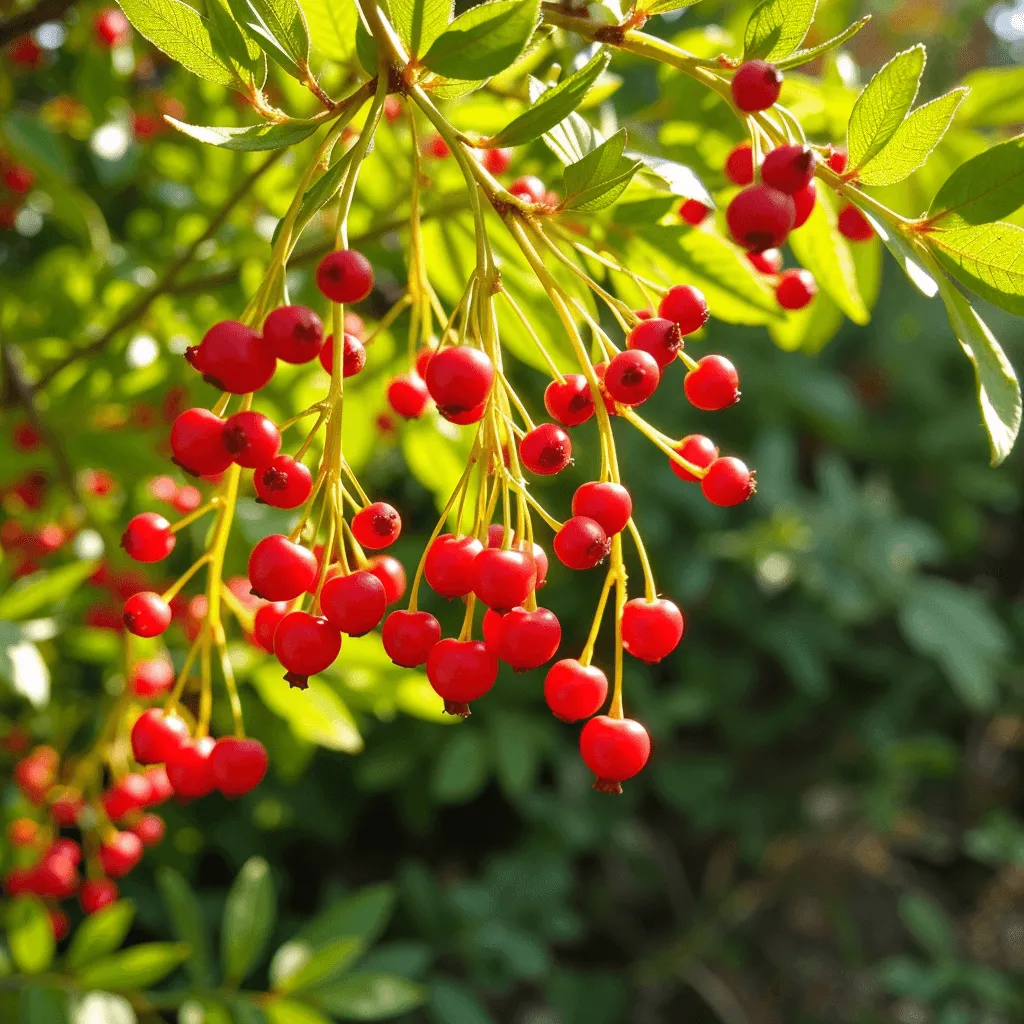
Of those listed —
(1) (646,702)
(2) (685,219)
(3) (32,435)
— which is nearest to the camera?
(2) (685,219)

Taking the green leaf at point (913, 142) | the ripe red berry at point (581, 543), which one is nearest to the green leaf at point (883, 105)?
the green leaf at point (913, 142)

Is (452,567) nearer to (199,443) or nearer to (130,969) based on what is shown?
(199,443)

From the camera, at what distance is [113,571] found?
4.76 feet

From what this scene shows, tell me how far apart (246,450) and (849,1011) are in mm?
2978

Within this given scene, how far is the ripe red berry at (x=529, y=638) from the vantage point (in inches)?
26.4

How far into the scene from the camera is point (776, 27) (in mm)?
Answer: 702

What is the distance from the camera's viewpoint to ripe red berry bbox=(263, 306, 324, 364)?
613 millimetres

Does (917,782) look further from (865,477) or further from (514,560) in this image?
(514,560)

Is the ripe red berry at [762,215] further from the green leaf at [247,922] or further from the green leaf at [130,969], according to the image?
the green leaf at [247,922]

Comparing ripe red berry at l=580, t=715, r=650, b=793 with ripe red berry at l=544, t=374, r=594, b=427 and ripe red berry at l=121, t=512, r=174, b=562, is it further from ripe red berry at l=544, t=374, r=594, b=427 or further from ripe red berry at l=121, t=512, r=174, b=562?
ripe red berry at l=121, t=512, r=174, b=562

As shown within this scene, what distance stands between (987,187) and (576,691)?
1.45 feet

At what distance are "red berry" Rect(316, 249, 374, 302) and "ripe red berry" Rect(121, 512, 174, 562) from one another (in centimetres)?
28

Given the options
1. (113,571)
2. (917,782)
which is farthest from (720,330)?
(113,571)

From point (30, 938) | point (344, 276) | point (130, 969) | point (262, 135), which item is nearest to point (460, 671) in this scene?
point (344, 276)
